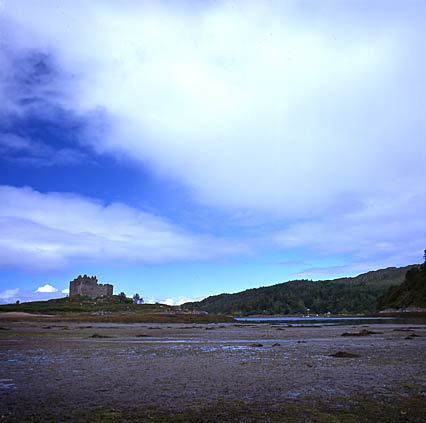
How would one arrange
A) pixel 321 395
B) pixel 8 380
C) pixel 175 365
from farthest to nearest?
pixel 175 365 < pixel 8 380 < pixel 321 395

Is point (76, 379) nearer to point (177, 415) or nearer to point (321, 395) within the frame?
point (177, 415)

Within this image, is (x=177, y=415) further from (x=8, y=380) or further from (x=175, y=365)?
(x=175, y=365)

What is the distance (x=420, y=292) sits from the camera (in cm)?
19238

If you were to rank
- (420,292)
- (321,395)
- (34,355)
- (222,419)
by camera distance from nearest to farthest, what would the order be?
(222,419) → (321,395) → (34,355) → (420,292)

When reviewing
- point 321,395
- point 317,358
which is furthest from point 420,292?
point 321,395

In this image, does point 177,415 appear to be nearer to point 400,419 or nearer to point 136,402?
point 136,402

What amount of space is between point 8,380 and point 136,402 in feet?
25.3

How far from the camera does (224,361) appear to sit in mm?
26234

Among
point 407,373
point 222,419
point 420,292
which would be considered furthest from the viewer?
point 420,292

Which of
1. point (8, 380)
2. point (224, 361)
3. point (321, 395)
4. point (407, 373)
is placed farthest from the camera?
point (224, 361)

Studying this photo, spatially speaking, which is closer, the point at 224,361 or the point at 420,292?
the point at 224,361

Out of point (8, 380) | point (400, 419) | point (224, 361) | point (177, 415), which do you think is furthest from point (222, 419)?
point (224, 361)

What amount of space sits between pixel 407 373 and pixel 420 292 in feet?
637

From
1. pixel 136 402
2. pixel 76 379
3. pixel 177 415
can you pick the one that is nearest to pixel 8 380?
pixel 76 379
